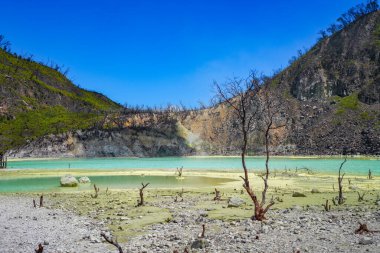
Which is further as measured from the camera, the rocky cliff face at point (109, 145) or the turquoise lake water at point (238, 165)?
the rocky cliff face at point (109, 145)

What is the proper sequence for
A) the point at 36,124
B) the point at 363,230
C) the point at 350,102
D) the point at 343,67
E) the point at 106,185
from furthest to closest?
the point at 36,124 < the point at 343,67 < the point at 350,102 < the point at 106,185 < the point at 363,230

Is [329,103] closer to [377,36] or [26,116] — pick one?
[377,36]

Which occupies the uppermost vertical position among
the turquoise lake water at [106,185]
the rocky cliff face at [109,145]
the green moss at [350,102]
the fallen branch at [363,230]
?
the green moss at [350,102]

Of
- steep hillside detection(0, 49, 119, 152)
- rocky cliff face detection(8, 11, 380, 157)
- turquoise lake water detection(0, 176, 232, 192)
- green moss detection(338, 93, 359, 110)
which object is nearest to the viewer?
turquoise lake water detection(0, 176, 232, 192)

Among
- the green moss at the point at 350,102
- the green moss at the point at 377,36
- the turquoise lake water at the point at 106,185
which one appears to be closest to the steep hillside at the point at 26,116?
the green moss at the point at 350,102

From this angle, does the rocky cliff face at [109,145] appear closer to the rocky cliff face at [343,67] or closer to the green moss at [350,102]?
the rocky cliff face at [343,67]

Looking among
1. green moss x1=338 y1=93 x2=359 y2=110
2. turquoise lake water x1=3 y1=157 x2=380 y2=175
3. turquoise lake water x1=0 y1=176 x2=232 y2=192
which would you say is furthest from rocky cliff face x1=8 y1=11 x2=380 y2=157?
turquoise lake water x1=0 y1=176 x2=232 y2=192

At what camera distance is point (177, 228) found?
1820 centimetres

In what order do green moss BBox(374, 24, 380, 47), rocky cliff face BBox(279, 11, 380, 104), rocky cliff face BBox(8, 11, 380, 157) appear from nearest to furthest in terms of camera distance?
1. rocky cliff face BBox(8, 11, 380, 157)
2. rocky cliff face BBox(279, 11, 380, 104)
3. green moss BBox(374, 24, 380, 47)

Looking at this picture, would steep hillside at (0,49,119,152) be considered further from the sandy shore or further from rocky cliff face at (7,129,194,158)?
the sandy shore

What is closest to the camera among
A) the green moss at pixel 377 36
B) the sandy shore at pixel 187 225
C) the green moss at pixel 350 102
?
the sandy shore at pixel 187 225

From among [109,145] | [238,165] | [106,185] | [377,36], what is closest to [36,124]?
[109,145]

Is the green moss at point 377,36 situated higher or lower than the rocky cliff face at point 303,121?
higher

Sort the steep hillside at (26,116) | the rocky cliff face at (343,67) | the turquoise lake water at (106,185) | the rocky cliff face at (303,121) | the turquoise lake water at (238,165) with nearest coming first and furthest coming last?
the turquoise lake water at (106,185), the turquoise lake water at (238,165), the rocky cliff face at (303,121), the rocky cliff face at (343,67), the steep hillside at (26,116)
